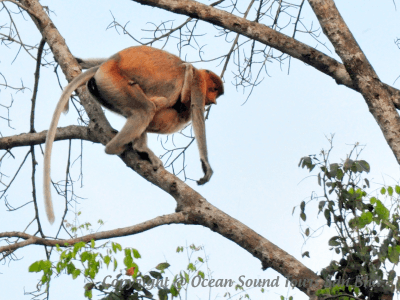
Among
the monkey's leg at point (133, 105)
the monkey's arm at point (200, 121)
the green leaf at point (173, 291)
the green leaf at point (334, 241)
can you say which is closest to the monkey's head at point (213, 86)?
the monkey's arm at point (200, 121)

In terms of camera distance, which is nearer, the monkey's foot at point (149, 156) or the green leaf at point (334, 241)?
the green leaf at point (334, 241)

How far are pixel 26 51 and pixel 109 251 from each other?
132 inches

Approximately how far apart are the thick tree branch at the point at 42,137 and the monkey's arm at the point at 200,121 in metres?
0.98

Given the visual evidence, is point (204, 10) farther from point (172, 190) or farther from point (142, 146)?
point (172, 190)

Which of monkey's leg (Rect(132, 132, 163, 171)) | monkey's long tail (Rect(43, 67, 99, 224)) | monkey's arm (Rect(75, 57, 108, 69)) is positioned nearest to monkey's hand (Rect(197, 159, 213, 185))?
monkey's leg (Rect(132, 132, 163, 171))

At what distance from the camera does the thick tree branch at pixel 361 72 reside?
146 inches

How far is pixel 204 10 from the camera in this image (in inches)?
173

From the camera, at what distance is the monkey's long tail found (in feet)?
13.1

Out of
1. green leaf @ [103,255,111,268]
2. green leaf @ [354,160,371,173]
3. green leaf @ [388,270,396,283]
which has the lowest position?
green leaf @ [388,270,396,283]

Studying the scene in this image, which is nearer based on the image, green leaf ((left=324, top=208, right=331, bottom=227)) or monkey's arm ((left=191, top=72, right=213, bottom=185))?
green leaf ((left=324, top=208, right=331, bottom=227))

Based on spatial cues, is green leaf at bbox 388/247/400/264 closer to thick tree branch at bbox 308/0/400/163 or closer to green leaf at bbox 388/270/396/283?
green leaf at bbox 388/270/396/283

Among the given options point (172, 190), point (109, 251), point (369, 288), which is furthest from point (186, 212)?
point (369, 288)

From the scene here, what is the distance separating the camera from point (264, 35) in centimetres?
435

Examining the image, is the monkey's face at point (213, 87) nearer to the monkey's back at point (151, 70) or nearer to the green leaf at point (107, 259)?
the monkey's back at point (151, 70)
